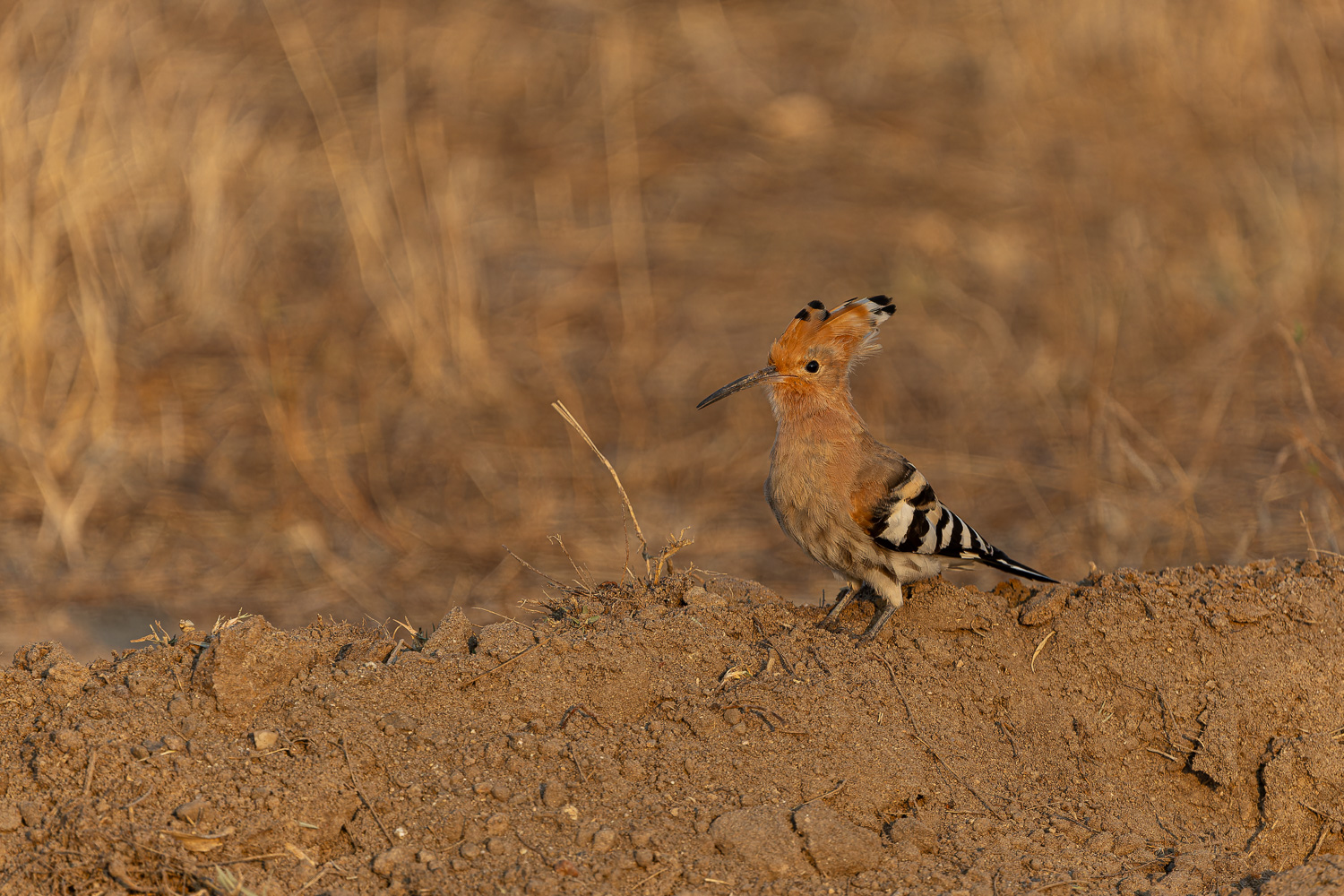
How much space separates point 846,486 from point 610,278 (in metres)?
5.61

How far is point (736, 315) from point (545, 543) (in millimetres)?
2573

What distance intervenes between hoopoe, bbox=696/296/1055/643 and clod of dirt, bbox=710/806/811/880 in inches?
32.6

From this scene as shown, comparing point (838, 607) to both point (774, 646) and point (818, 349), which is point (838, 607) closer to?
point (774, 646)

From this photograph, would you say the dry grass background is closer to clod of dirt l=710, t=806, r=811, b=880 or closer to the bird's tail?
the bird's tail

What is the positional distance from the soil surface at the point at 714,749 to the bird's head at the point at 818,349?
648mm

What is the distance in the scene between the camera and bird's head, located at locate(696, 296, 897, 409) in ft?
13.4

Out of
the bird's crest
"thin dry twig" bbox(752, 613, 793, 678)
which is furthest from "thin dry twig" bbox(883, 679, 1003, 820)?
the bird's crest

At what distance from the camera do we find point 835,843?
9.87 feet

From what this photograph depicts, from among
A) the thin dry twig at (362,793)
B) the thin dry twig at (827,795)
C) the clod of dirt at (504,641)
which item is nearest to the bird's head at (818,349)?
the clod of dirt at (504,641)

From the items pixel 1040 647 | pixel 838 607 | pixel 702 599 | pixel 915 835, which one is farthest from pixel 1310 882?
pixel 702 599

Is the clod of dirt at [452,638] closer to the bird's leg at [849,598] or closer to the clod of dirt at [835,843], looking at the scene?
the clod of dirt at [835,843]

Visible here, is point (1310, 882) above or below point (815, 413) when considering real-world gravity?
below

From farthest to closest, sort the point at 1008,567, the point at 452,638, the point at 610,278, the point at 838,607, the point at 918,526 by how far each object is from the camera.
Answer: the point at 610,278
the point at 1008,567
the point at 838,607
the point at 918,526
the point at 452,638

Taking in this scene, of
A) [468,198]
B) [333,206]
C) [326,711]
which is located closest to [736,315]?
[468,198]
